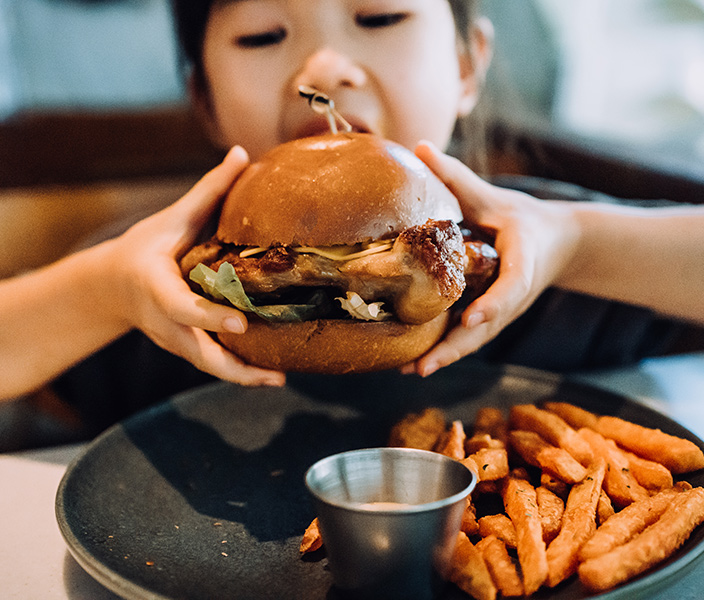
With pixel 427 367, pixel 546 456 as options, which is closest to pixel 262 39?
pixel 427 367

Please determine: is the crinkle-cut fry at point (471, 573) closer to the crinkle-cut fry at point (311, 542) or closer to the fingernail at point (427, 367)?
the crinkle-cut fry at point (311, 542)

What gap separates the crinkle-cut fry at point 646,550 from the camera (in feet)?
2.99

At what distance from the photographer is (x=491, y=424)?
1.50 metres

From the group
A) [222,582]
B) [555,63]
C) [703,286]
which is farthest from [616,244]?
[555,63]

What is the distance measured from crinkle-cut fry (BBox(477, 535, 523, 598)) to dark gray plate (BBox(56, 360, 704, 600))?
0.05 metres

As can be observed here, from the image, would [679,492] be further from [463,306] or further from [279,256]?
[279,256]

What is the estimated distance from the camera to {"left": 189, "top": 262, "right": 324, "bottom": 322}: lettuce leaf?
1172 millimetres

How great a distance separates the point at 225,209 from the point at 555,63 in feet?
14.9

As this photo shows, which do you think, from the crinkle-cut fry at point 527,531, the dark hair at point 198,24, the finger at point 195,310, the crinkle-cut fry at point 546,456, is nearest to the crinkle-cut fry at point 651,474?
the crinkle-cut fry at point 546,456

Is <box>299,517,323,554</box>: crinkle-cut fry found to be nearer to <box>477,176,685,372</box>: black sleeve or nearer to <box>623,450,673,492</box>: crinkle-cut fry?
<box>623,450,673,492</box>: crinkle-cut fry

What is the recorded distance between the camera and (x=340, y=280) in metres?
1.19

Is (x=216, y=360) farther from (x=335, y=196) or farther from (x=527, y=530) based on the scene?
(x=527, y=530)

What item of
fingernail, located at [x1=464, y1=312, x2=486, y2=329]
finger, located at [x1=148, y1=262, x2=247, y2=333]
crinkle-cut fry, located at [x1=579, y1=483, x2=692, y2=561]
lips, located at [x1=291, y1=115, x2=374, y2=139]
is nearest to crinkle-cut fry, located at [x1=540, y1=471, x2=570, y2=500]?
crinkle-cut fry, located at [x1=579, y1=483, x2=692, y2=561]

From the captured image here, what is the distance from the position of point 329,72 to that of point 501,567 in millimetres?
1361
